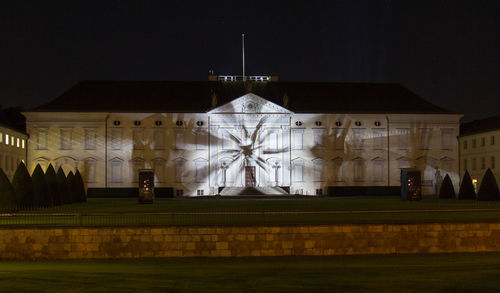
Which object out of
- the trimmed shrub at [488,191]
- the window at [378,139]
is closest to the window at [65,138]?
the window at [378,139]

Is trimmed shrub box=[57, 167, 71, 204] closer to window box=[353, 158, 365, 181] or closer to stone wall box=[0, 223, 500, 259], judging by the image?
stone wall box=[0, 223, 500, 259]

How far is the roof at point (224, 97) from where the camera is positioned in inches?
2269

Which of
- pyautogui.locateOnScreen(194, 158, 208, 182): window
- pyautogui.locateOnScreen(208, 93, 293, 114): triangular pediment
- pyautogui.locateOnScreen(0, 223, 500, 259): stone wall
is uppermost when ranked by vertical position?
pyautogui.locateOnScreen(208, 93, 293, 114): triangular pediment

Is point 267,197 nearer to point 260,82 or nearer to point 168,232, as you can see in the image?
point 260,82

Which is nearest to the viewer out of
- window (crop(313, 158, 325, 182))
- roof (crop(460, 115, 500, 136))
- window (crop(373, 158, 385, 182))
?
roof (crop(460, 115, 500, 136))

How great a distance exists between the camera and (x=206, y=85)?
61.8m

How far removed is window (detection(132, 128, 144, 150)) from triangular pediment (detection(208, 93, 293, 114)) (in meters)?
7.11

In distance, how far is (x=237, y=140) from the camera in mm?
57062

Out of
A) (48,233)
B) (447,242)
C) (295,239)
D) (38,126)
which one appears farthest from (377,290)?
(38,126)

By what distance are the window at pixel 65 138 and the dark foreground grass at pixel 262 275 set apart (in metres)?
37.7

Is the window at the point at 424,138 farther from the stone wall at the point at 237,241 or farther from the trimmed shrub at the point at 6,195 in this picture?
the trimmed shrub at the point at 6,195

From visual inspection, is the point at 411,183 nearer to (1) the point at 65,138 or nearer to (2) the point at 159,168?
(2) the point at 159,168

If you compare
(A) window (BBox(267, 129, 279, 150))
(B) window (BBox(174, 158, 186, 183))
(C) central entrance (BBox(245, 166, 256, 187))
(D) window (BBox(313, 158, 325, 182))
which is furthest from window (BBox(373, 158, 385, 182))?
(B) window (BBox(174, 158, 186, 183))

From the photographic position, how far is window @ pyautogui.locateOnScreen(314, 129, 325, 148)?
57.4 m
